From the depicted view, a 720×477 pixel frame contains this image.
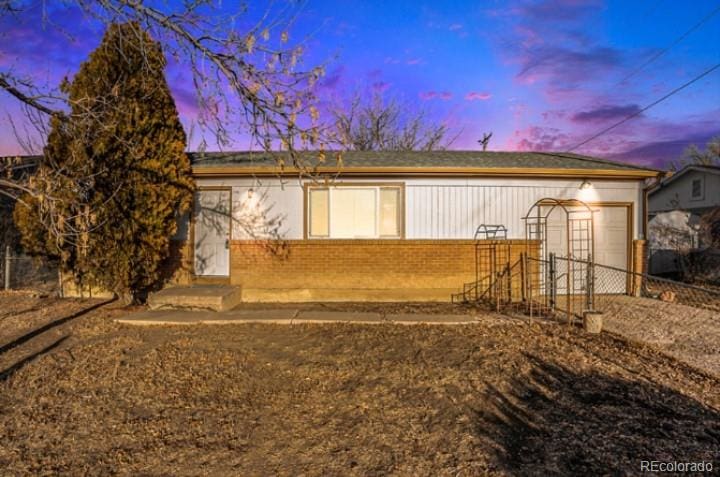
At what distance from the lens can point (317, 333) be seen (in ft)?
22.2

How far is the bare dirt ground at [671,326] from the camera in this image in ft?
19.3

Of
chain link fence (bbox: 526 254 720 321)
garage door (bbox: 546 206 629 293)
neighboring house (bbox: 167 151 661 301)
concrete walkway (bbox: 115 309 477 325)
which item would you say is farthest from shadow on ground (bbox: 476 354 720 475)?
garage door (bbox: 546 206 629 293)

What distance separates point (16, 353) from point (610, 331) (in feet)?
29.1

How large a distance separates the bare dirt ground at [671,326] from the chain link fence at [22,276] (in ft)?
39.8

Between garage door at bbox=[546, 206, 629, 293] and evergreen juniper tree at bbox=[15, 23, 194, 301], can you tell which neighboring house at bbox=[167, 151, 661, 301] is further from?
evergreen juniper tree at bbox=[15, 23, 194, 301]

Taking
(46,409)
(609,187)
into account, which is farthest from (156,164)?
(609,187)

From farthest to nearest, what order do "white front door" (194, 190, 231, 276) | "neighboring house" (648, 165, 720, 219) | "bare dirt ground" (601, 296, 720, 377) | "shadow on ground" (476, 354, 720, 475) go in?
1. "neighboring house" (648, 165, 720, 219)
2. "white front door" (194, 190, 231, 276)
3. "bare dirt ground" (601, 296, 720, 377)
4. "shadow on ground" (476, 354, 720, 475)

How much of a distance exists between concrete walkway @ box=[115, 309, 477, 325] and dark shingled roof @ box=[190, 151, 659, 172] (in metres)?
3.35

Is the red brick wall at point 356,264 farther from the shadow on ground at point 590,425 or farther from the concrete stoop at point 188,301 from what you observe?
the shadow on ground at point 590,425

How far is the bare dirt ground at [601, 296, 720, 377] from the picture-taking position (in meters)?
5.87

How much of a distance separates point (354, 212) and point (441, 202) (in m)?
2.02

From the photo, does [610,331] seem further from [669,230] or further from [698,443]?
[669,230]

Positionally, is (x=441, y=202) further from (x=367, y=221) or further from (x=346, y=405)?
(x=346, y=405)

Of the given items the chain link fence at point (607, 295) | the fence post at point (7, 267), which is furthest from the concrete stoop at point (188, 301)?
the chain link fence at point (607, 295)
